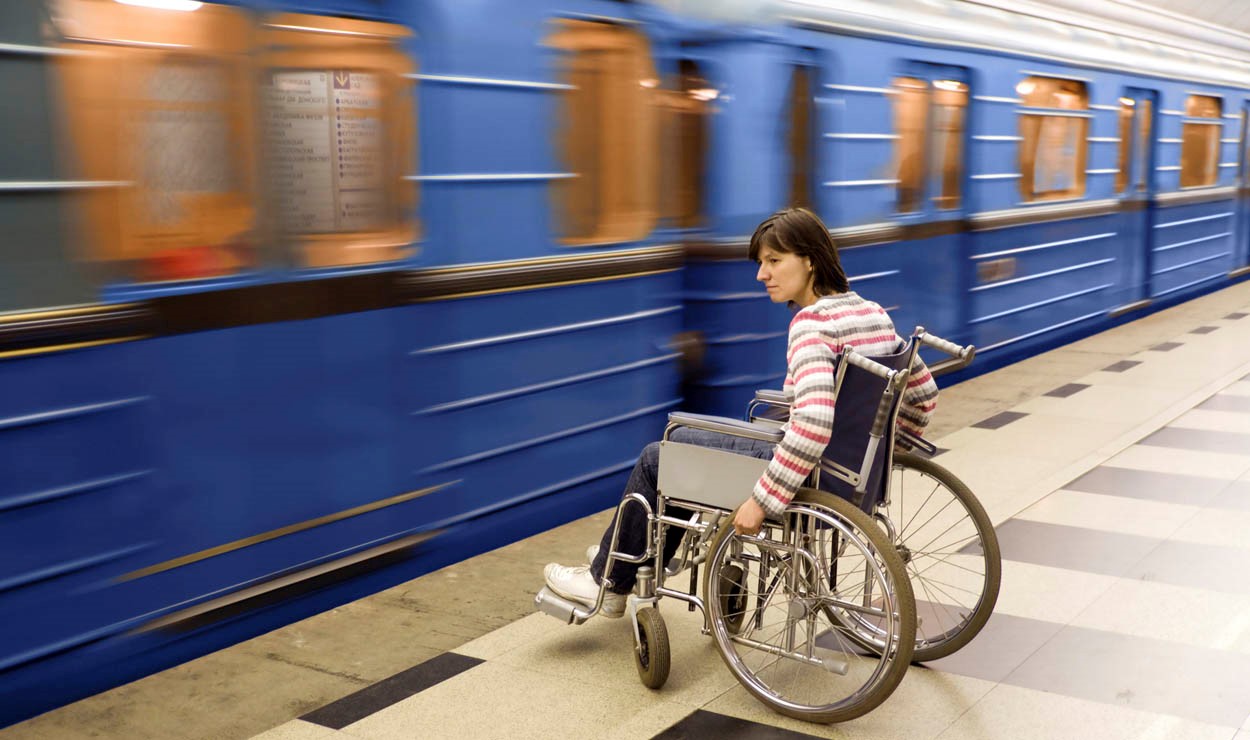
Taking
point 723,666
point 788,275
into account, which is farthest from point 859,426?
point 723,666

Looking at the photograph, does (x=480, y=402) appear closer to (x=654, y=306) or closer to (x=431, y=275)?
(x=431, y=275)

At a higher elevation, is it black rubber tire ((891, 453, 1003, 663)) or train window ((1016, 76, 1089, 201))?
train window ((1016, 76, 1089, 201))

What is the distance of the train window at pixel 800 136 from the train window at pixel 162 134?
279 centimetres

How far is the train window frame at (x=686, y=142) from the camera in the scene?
5.05 m

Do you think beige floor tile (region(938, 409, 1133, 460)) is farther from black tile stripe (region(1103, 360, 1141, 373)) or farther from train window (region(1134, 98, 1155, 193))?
train window (region(1134, 98, 1155, 193))

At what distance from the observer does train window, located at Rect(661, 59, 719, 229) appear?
507 centimetres

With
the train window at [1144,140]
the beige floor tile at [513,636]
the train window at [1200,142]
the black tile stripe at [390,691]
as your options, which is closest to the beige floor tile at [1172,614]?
the beige floor tile at [513,636]

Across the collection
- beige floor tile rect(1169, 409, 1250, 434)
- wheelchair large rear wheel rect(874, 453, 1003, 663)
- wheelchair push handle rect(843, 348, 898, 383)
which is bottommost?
beige floor tile rect(1169, 409, 1250, 434)

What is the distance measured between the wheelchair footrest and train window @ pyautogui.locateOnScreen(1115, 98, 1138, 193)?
766cm

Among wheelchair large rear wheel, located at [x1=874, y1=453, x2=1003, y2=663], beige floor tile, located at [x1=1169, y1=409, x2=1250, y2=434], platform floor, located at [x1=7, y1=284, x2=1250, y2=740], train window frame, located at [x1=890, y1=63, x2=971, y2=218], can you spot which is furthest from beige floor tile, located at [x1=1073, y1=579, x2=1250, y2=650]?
train window frame, located at [x1=890, y1=63, x2=971, y2=218]

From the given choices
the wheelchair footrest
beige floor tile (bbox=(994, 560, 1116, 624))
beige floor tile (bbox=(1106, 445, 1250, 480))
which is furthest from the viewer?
beige floor tile (bbox=(1106, 445, 1250, 480))

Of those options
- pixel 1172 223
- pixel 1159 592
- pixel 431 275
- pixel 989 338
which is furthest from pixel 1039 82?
pixel 431 275

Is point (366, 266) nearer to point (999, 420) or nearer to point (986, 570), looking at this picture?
point (986, 570)

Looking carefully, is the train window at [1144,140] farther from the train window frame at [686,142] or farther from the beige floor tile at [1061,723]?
the beige floor tile at [1061,723]
